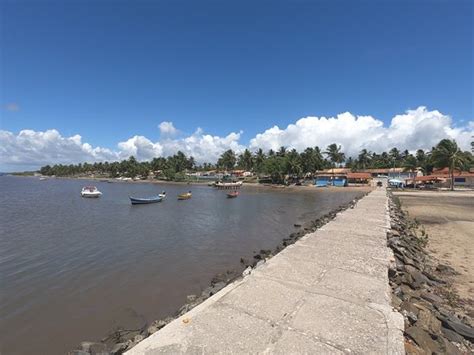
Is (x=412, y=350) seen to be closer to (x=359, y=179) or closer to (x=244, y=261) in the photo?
(x=244, y=261)

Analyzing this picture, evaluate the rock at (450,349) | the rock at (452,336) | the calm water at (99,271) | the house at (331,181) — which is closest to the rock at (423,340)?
the rock at (450,349)

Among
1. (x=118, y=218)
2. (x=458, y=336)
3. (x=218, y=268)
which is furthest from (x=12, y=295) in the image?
(x=118, y=218)

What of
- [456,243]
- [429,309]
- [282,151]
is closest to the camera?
[429,309]

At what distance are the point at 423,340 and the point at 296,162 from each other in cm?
7830

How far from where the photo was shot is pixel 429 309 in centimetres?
591

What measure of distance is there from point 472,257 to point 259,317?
12271 mm

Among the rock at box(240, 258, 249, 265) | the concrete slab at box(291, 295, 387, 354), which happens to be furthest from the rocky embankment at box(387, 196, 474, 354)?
the rock at box(240, 258, 249, 265)

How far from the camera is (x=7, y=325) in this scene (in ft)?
25.1

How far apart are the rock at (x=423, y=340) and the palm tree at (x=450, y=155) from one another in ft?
203

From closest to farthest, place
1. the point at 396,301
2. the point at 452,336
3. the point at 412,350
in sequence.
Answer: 1. the point at 412,350
2. the point at 452,336
3. the point at 396,301

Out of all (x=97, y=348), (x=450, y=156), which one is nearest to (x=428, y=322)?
(x=97, y=348)

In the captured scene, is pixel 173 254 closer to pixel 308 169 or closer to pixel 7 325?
pixel 7 325

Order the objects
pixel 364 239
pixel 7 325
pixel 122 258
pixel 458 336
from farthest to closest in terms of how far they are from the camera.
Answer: pixel 122 258, pixel 364 239, pixel 7 325, pixel 458 336

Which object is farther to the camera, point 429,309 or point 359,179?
point 359,179
